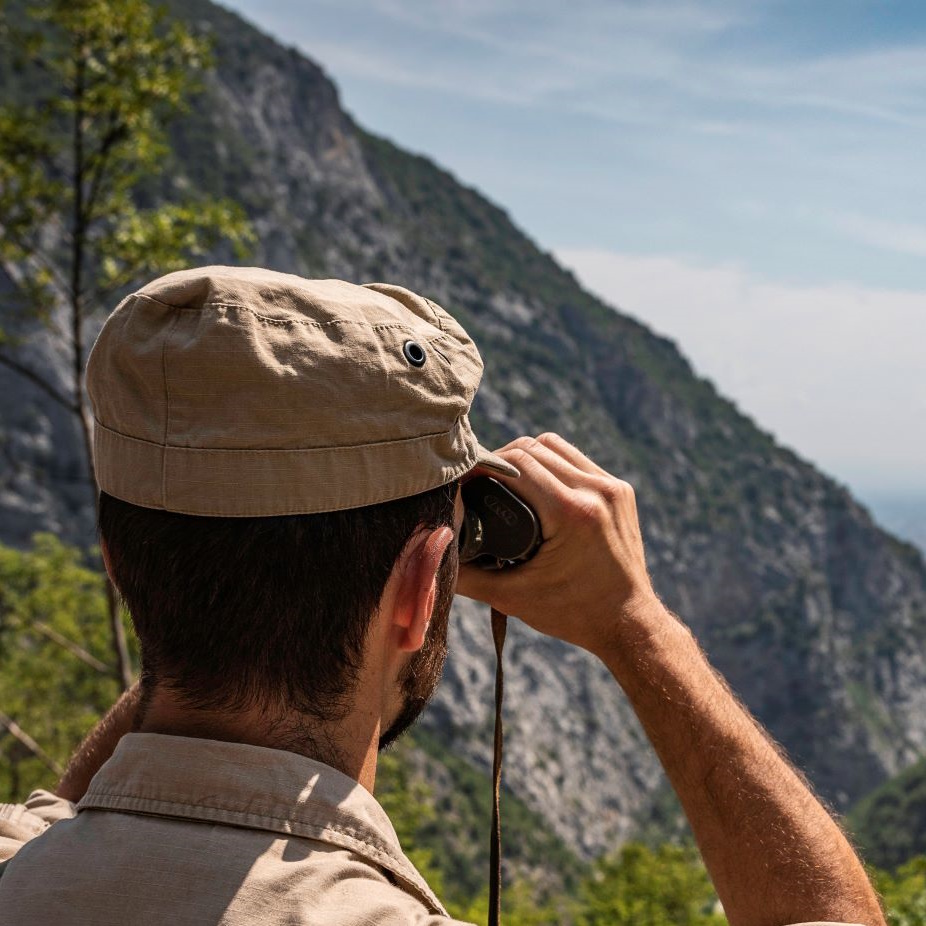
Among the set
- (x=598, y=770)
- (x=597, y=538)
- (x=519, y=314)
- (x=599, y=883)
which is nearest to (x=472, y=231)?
(x=519, y=314)

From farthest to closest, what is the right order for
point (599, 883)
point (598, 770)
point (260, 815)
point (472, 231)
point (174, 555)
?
1. point (472, 231)
2. point (598, 770)
3. point (599, 883)
4. point (174, 555)
5. point (260, 815)

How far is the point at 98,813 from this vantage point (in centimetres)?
121

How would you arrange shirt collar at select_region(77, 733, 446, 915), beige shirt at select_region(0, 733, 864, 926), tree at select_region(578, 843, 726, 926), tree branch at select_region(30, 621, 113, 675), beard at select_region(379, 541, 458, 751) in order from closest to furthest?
beige shirt at select_region(0, 733, 864, 926)
shirt collar at select_region(77, 733, 446, 915)
beard at select_region(379, 541, 458, 751)
tree branch at select_region(30, 621, 113, 675)
tree at select_region(578, 843, 726, 926)

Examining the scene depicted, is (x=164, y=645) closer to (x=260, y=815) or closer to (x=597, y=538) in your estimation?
(x=260, y=815)

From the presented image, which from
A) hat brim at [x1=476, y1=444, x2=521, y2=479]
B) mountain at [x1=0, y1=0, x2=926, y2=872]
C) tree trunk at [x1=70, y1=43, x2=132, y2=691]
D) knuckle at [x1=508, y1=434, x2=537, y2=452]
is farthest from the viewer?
mountain at [x1=0, y1=0, x2=926, y2=872]

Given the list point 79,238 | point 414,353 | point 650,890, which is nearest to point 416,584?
point 414,353

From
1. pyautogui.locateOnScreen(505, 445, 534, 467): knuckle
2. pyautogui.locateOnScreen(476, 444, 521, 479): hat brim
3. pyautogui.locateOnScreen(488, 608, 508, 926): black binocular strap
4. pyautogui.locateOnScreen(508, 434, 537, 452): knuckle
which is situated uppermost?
pyautogui.locateOnScreen(508, 434, 537, 452): knuckle

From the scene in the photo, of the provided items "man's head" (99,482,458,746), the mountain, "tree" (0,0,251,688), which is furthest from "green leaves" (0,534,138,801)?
the mountain

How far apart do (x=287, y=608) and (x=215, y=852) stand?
0.31 m

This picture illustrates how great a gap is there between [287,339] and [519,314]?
15842 centimetres

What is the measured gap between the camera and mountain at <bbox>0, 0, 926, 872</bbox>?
9938 cm

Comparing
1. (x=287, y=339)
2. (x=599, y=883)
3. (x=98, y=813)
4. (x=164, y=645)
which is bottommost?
(x=599, y=883)

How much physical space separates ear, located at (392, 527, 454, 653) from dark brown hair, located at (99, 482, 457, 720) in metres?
0.03

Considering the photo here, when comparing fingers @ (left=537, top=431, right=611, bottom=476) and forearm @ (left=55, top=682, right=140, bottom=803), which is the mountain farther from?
fingers @ (left=537, top=431, right=611, bottom=476)
